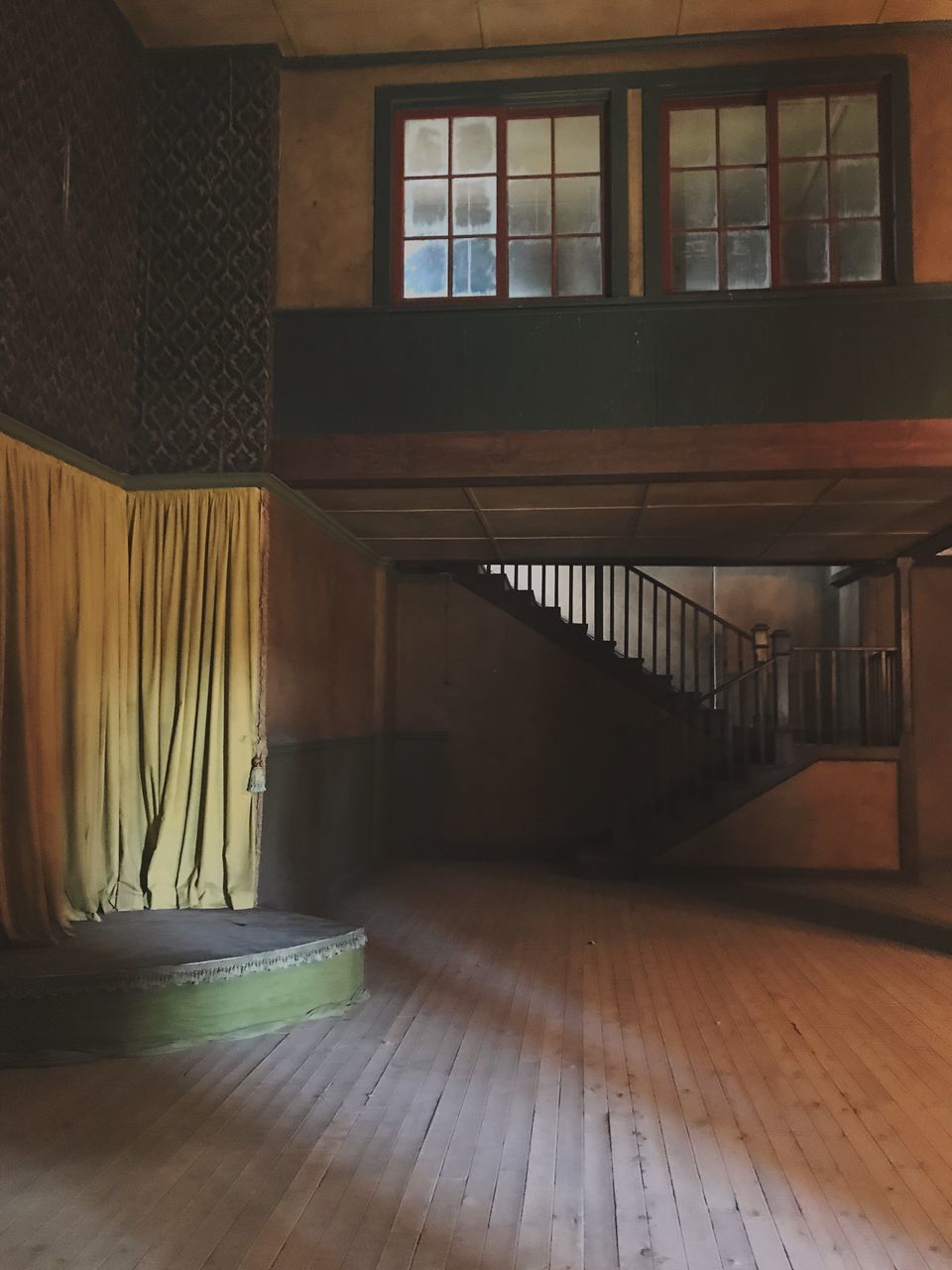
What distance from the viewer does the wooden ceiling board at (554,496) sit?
18.6 ft

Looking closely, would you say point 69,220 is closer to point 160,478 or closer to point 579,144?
point 160,478

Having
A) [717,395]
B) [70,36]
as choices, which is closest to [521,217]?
[717,395]

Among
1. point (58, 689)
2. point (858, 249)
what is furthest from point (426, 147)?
point (58, 689)

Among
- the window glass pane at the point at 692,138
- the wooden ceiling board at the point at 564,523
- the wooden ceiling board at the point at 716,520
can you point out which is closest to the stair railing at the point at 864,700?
the wooden ceiling board at the point at 716,520

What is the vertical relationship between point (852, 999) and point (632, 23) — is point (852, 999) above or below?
below

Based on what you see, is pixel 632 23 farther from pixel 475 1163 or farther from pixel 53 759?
pixel 475 1163

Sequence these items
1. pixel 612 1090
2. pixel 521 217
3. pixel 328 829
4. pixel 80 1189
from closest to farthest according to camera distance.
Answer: pixel 80 1189, pixel 612 1090, pixel 521 217, pixel 328 829

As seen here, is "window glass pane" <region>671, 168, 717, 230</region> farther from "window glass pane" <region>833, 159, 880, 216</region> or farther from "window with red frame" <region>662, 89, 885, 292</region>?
"window glass pane" <region>833, 159, 880, 216</region>

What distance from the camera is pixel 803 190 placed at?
5266 mm

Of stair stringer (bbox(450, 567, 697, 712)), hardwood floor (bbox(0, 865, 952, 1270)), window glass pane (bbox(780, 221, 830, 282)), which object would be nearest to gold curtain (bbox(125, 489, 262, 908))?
hardwood floor (bbox(0, 865, 952, 1270))

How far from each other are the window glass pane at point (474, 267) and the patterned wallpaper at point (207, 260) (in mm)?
1076

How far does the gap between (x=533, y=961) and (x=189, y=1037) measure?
2098 mm

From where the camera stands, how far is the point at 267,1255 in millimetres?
2436

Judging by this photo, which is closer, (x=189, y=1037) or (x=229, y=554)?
(x=189, y=1037)
